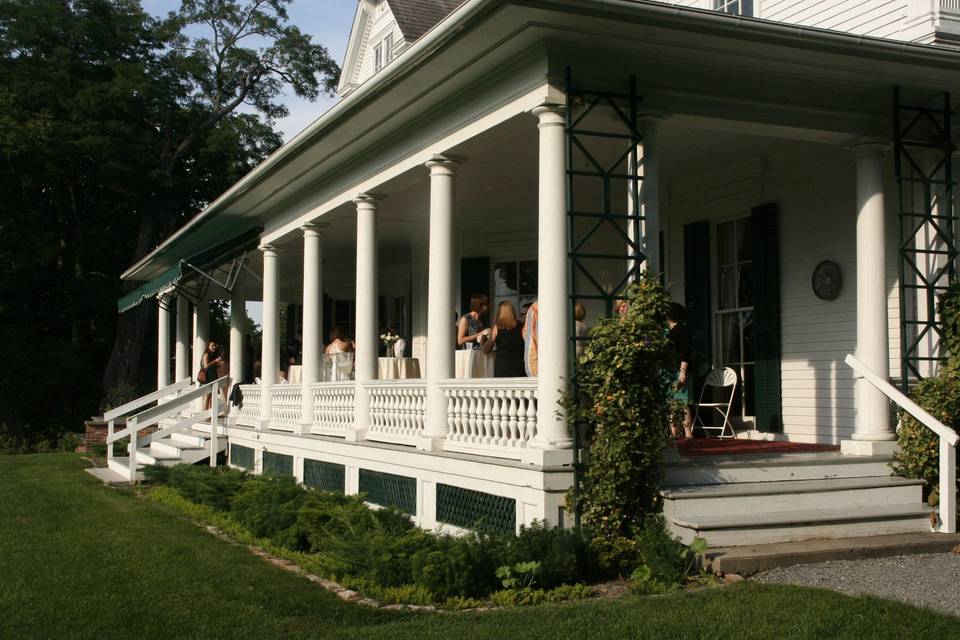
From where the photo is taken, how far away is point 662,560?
671 centimetres

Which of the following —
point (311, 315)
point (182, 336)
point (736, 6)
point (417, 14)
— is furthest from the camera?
point (182, 336)

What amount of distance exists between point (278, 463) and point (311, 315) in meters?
2.29

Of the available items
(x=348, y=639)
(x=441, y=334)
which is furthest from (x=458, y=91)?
(x=348, y=639)

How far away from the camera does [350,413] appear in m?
11.9

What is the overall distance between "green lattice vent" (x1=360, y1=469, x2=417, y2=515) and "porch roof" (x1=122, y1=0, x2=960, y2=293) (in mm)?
3688

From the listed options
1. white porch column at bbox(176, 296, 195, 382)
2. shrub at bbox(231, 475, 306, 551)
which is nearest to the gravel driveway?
shrub at bbox(231, 475, 306, 551)

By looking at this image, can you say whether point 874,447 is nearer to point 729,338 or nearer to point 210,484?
point 729,338

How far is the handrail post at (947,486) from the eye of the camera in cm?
779

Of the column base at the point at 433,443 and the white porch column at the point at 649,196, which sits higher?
the white porch column at the point at 649,196

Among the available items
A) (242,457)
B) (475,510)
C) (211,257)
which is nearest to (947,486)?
(475,510)

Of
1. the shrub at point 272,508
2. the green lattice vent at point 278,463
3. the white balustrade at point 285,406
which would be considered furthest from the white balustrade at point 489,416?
the green lattice vent at point 278,463

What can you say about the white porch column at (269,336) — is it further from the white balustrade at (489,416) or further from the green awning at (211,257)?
the white balustrade at (489,416)

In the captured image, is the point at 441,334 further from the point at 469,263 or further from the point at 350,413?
the point at 469,263

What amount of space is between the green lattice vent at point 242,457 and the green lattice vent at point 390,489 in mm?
4620
